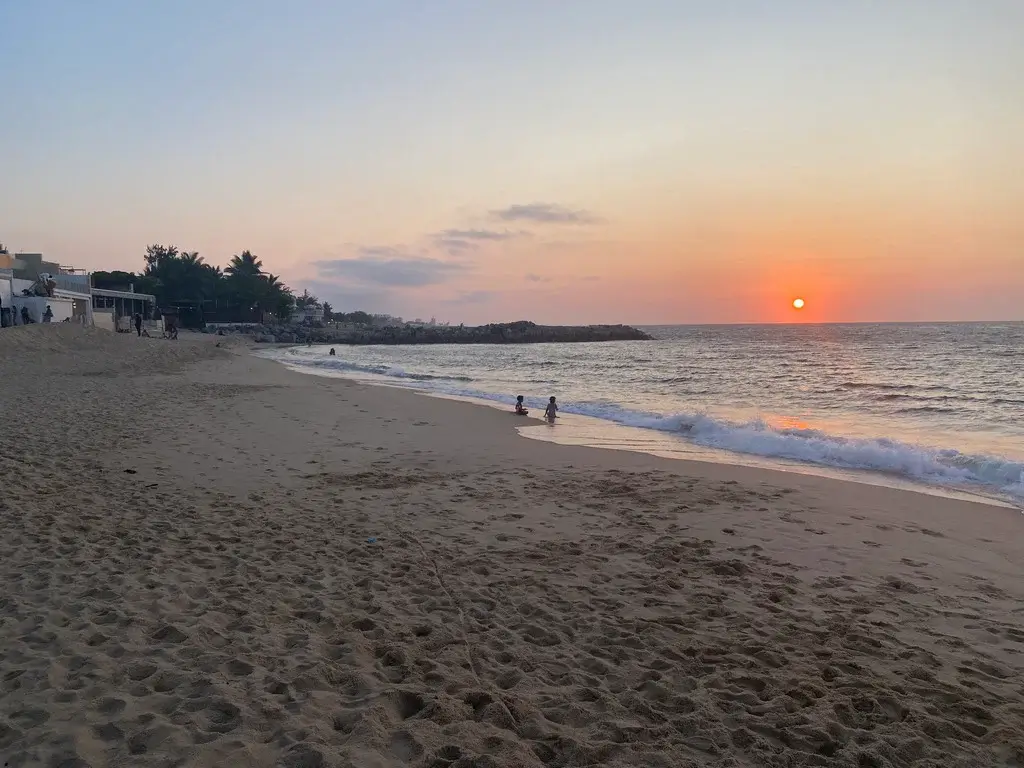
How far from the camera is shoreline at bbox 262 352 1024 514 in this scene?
8.49m

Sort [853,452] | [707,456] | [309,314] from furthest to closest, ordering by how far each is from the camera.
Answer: [309,314], [707,456], [853,452]

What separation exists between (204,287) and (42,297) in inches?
1658

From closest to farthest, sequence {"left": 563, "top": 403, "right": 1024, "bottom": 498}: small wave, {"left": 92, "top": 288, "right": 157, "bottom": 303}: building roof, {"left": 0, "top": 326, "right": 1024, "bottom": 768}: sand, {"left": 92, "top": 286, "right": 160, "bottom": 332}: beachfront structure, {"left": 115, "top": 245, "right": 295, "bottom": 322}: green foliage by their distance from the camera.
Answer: {"left": 0, "top": 326, "right": 1024, "bottom": 768}: sand, {"left": 563, "top": 403, "right": 1024, "bottom": 498}: small wave, {"left": 92, "top": 286, "right": 160, "bottom": 332}: beachfront structure, {"left": 92, "top": 288, "right": 157, "bottom": 303}: building roof, {"left": 115, "top": 245, "right": 295, "bottom": 322}: green foliage

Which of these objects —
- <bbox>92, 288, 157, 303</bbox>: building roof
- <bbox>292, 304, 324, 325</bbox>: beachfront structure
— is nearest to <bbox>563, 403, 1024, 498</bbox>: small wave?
<bbox>92, 288, 157, 303</bbox>: building roof

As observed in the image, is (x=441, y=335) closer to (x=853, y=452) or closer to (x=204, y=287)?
(x=204, y=287)

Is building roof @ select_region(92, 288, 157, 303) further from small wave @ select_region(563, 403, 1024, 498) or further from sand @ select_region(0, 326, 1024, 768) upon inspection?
small wave @ select_region(563, 403, 1024, 498)

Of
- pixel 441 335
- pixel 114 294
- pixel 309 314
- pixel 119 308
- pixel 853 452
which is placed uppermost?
pixel 309 314

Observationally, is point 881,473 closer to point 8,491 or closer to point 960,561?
point 960,561

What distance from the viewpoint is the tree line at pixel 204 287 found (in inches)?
2771

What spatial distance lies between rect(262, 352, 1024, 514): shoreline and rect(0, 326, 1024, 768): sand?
2.75ft

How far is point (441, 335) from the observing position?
310 ft

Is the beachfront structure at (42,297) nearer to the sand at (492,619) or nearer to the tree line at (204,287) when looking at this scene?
the tree line at (204,287)

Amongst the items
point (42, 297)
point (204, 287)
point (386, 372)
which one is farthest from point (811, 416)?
point (204, 287)

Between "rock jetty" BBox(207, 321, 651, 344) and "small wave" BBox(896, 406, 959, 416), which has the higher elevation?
"rock jetty" BBox(207, 321, 651, 344)
